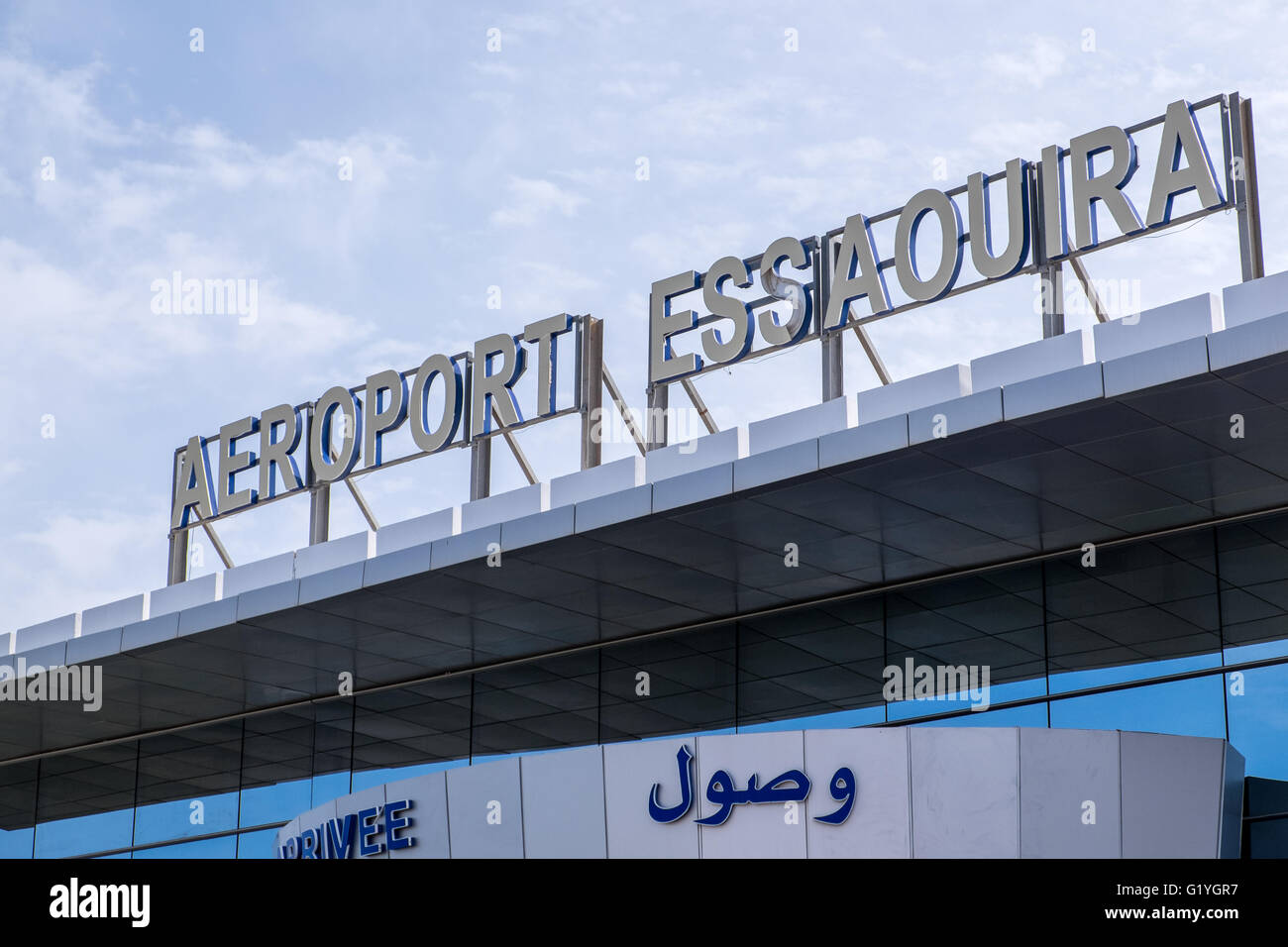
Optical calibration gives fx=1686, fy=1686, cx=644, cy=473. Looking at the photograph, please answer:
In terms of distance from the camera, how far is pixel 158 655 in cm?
2398

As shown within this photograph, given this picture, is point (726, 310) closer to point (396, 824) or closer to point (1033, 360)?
point (1033, 360)

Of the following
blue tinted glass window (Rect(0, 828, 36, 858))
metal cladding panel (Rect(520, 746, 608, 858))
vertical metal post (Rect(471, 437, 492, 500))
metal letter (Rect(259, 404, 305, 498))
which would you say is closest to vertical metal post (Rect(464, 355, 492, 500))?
vertical metal post (Rect(471, 437, 492, 500))

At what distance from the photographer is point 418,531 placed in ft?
69.9

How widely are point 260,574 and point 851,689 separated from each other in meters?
8.10

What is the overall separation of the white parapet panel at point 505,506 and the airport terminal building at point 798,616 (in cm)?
5

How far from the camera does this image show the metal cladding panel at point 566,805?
1647 cm

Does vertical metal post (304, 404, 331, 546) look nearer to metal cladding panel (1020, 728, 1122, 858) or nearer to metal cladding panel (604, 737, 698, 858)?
metal cladding panel (604, 737, 698, 858)

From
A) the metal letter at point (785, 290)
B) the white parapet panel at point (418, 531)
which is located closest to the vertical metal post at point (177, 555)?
the white parapet panel at point (418, 531)

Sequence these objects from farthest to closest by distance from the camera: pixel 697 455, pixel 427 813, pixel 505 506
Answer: pixel 505 506, pixel 697 455, pixel 427 813

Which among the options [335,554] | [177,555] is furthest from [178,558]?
[335,554]

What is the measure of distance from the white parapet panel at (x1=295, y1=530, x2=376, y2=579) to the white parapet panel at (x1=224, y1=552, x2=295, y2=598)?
17cm

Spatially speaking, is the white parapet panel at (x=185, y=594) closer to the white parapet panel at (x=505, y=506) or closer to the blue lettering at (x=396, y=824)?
the white parapet panel at (x=505, y=506)

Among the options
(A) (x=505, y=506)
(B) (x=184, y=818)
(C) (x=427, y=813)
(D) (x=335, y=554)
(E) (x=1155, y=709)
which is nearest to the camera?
(C) (x=427, y=813)
